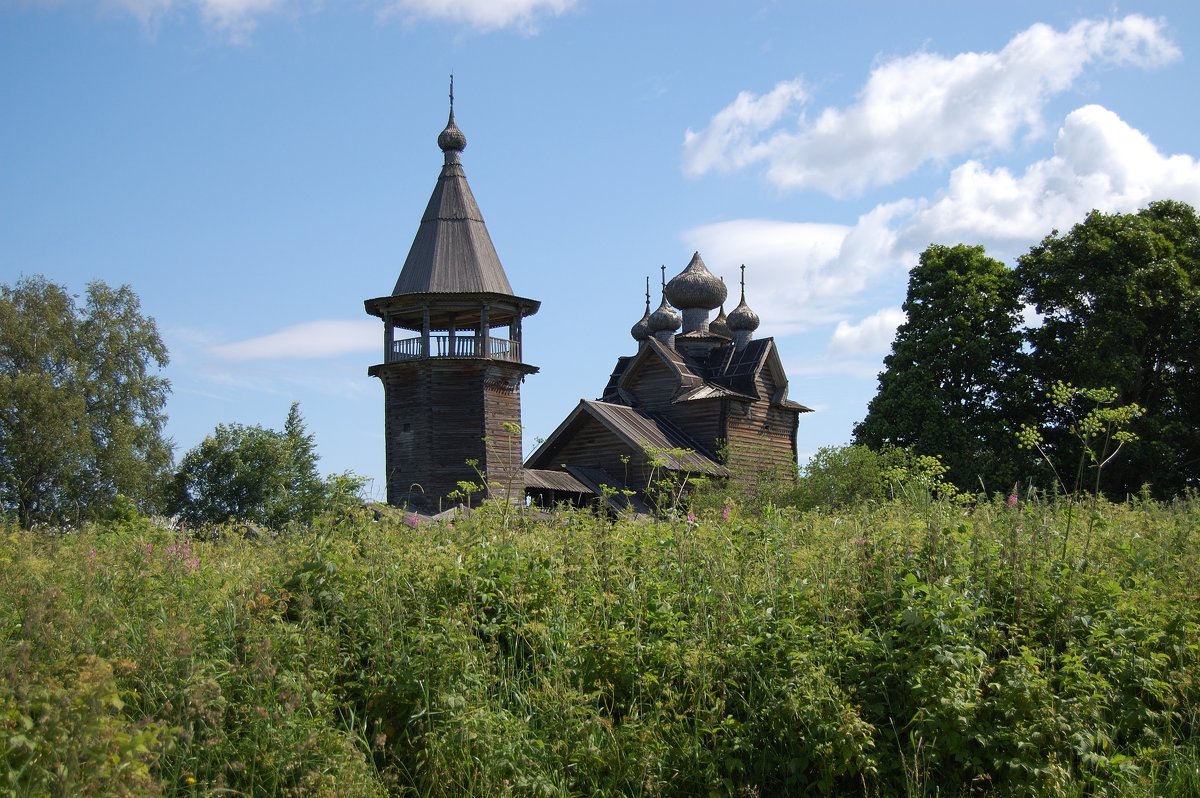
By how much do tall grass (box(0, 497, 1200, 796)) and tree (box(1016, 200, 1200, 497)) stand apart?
2683 centimetres

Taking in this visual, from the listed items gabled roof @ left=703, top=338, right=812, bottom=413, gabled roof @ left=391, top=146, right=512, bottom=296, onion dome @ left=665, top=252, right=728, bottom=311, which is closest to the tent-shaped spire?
gabled roof @ left=391, top=146, right=512, bottom=296

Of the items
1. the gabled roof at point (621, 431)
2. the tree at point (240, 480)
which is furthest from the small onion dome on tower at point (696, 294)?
the tree at point (240, 480)

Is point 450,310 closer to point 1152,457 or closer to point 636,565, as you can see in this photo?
point 1152,457

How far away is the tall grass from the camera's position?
5395 millimetres

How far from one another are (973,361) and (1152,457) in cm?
590

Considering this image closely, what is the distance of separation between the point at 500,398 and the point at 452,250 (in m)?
4.49

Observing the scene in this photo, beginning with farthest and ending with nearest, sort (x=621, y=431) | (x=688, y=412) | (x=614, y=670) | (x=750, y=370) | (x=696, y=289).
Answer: (x=696, y=289), (x=750, y=370), (x=688, y=412), (x=621, y=431), (x=614, y=670)

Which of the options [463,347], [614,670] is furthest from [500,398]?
[614,670]

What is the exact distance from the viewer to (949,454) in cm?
3331

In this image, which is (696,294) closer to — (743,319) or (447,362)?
(743,319)

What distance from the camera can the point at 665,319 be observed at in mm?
43781

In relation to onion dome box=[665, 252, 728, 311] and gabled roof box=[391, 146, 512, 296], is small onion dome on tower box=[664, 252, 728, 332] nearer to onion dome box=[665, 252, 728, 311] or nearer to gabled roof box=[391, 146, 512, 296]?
onion dome box=[665, 252, 728, 311]

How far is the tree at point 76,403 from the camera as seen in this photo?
37.3 metres

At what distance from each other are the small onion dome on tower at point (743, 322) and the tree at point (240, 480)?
17.4m
